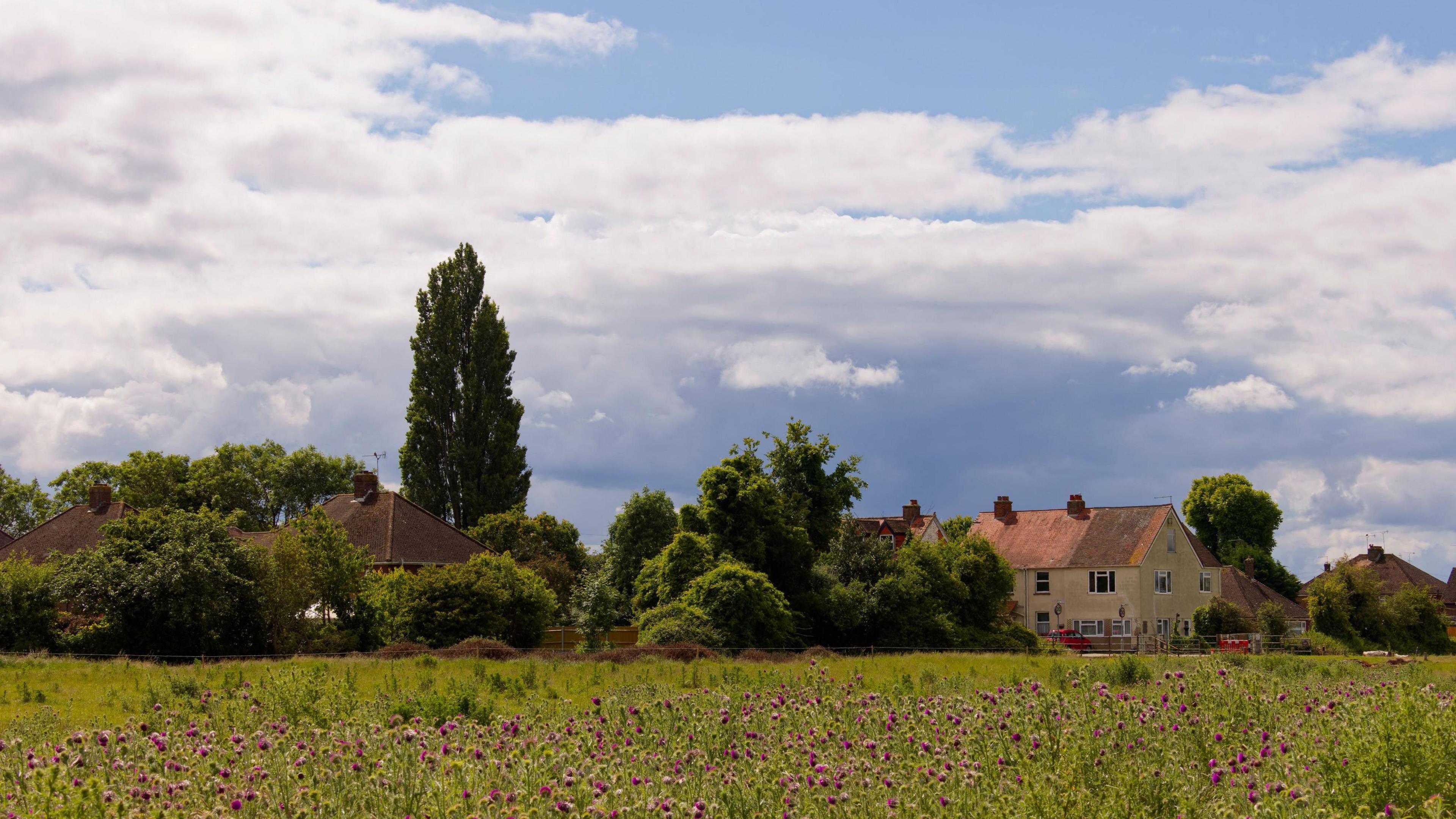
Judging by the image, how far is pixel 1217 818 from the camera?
7035 millimetres

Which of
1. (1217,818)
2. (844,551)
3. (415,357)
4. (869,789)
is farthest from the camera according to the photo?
(415,357)

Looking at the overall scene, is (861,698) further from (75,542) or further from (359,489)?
(75,542)

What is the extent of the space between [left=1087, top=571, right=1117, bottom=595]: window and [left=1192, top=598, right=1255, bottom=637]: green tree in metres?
4.67

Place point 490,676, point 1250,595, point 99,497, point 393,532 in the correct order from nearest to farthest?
point 490,676 → point 393,532 → point 99,497 → point 1250,595

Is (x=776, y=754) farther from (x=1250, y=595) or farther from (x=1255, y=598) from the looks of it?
(x=1255, y=598)

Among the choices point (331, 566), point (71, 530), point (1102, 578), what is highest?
point (71, 530)

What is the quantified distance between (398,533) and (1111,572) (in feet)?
117

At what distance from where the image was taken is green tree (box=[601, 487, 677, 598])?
47094 mm

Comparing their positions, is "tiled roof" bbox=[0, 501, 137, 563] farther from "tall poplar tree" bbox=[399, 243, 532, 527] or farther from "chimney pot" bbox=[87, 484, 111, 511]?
"tall poplar tree" bbox=[399, 243, 532, 527]

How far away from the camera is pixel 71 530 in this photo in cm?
5519

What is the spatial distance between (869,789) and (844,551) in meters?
37.5

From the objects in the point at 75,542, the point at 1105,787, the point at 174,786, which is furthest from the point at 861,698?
the point at 75,542

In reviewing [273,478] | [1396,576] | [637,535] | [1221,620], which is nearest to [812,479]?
[637,535]

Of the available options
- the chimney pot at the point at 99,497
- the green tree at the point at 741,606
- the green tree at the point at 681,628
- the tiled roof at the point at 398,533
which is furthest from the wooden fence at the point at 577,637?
the chimney pot at the point at 99,497
